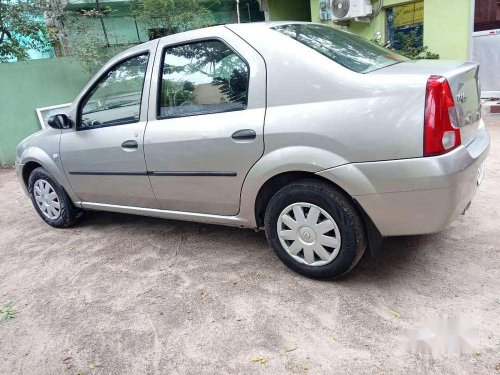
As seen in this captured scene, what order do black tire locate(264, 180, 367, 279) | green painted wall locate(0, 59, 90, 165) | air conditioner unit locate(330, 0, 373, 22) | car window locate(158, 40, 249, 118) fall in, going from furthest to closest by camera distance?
air conditioner unit locate(330, 0, 373, 22), green painted wall locate(0, 59, 90, 165), car window locate(158, 40, 249, 118), black tire locate(264, 180, 367, 279)

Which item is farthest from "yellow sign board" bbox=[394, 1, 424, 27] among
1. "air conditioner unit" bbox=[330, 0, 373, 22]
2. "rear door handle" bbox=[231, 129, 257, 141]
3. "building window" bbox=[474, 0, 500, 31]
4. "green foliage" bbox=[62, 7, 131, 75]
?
"rear door handle" bbox=[231, 129, 257, 141]

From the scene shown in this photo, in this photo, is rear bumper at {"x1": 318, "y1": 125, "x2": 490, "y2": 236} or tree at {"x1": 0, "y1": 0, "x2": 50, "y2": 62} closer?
rear bumper at {"x1": 318, "y1": 125, "x2": 490, "y2": 236}

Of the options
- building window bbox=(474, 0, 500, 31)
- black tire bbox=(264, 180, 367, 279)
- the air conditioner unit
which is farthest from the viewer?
the air conditioner unit

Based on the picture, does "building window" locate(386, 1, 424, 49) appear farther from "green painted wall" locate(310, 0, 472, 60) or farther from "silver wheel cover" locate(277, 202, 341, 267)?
"silver wheel cover" locate(277, 202, 341, 267)

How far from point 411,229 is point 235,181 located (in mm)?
1170

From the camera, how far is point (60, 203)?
4203 mm

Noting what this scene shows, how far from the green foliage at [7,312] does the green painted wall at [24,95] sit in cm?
595

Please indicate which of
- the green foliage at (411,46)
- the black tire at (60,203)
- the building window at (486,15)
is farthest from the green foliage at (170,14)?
the black tire at (60,203)

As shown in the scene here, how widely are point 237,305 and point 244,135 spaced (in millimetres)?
1102

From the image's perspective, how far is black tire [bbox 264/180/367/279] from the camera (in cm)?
247

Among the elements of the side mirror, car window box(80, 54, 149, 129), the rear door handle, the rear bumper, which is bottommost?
the rear bumper

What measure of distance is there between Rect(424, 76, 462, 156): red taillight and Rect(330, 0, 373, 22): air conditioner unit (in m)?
7.45

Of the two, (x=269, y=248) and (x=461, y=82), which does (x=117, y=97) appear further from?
(x=461, y=82)

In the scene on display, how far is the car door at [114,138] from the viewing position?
3250 millimetres
